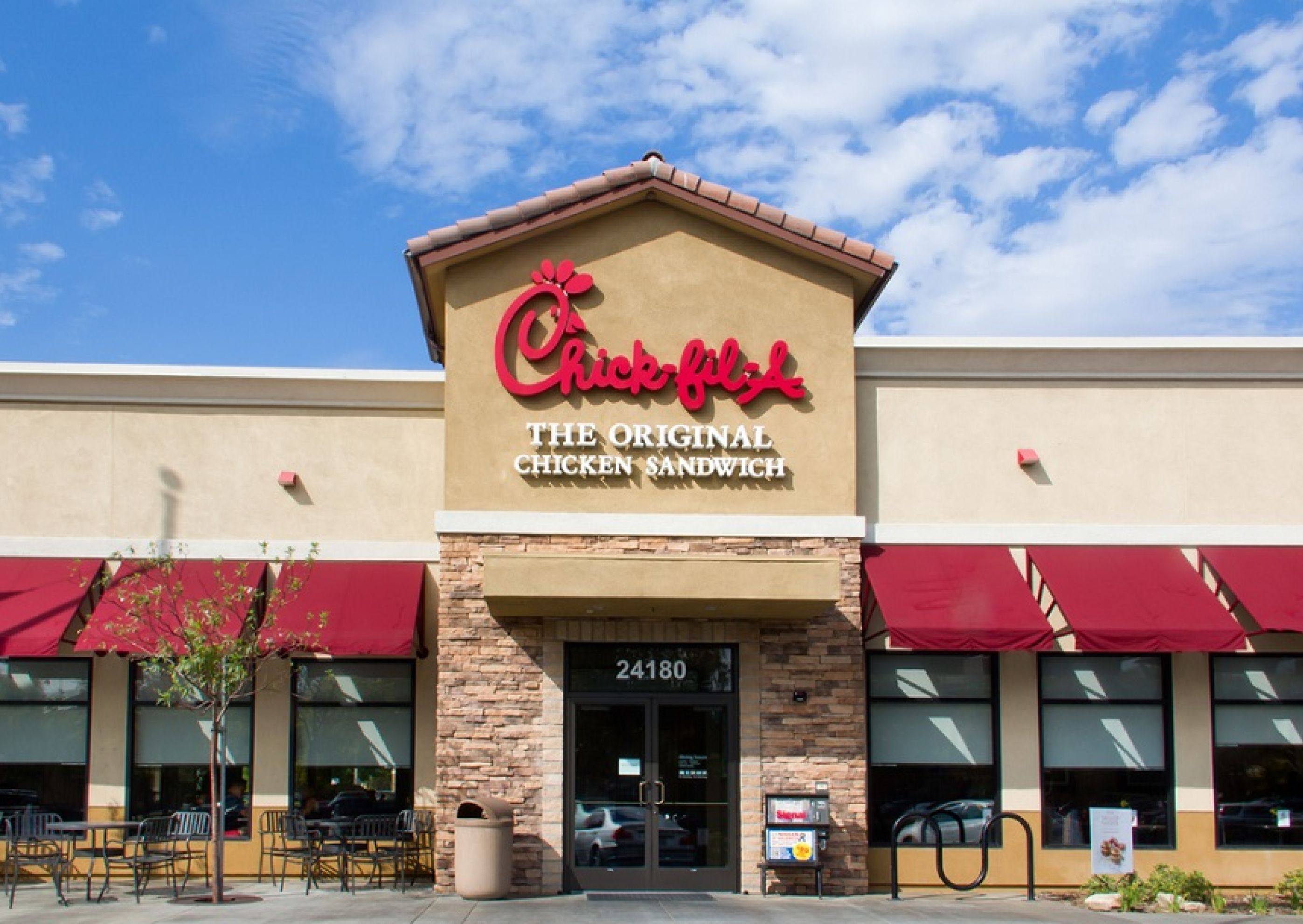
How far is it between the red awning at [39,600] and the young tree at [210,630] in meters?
0.40

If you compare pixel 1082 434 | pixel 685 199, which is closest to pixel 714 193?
pixel 685 199

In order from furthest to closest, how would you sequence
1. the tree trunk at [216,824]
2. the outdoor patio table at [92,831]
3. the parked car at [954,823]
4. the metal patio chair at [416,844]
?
the parked car at [954,823], the metal patio chair at [416,844], the outdoor patio table at [92,831], the tree trunk at [216,824]

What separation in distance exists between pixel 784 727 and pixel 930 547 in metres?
3.02

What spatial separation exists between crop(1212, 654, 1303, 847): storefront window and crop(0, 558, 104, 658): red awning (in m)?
14.5

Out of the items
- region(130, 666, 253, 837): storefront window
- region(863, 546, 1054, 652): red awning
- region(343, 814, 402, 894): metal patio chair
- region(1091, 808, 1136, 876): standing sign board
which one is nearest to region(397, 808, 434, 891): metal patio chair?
region(343, 814, 402, 894): metal patio chair

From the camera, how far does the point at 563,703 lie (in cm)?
1702

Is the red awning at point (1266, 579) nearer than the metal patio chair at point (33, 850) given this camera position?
No

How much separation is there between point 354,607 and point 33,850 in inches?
194

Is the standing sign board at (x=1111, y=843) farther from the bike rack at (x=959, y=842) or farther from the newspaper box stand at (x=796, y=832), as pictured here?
the newspaper box stand at (x=796, y=832)

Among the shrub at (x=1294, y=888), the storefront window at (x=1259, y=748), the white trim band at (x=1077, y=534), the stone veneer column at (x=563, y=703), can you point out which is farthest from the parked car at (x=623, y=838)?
the shrub at (x=1294, y=888)

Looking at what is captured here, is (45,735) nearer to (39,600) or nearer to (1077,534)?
(39,600)

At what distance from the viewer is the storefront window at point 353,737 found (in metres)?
18.1

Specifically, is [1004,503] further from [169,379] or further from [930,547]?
[169,379]

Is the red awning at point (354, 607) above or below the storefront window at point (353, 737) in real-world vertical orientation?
above
